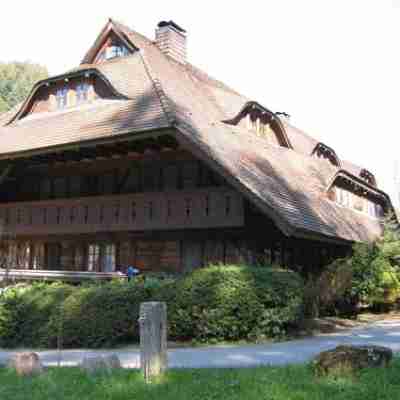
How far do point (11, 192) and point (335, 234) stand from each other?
12392mm

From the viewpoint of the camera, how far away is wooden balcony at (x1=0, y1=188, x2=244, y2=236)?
1667 cm

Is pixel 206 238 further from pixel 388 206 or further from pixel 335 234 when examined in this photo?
pixel 388 206

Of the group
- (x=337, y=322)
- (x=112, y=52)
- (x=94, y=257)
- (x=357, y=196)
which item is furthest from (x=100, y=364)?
(x=357, y=196)

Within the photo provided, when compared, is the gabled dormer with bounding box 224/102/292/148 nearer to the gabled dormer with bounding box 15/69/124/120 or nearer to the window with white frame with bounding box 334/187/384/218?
the window with white frame with bounding box 334/187/384/218

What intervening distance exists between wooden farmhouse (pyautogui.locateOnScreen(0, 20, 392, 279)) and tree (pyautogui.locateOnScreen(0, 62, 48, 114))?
35.9m

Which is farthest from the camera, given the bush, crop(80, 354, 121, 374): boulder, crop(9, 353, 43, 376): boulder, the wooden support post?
the bush

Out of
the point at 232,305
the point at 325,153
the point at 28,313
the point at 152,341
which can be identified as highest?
the point at 325,153

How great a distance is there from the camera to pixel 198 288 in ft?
42.0

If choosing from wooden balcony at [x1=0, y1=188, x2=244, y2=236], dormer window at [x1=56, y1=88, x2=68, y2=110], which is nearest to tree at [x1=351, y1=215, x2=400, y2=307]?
wooden balcony at [x1=0, y1=188, x2=244, y2=236]

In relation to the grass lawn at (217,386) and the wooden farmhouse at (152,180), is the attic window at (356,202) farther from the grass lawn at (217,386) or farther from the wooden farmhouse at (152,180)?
the grass lawn at (217,386)

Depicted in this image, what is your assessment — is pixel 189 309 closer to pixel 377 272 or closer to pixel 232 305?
pixel 232 305

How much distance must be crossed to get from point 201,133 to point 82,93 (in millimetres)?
6136

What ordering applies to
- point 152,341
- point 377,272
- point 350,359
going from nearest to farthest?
point 350,359 < point 152,341 < point 377,272

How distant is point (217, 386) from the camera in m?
7.18
